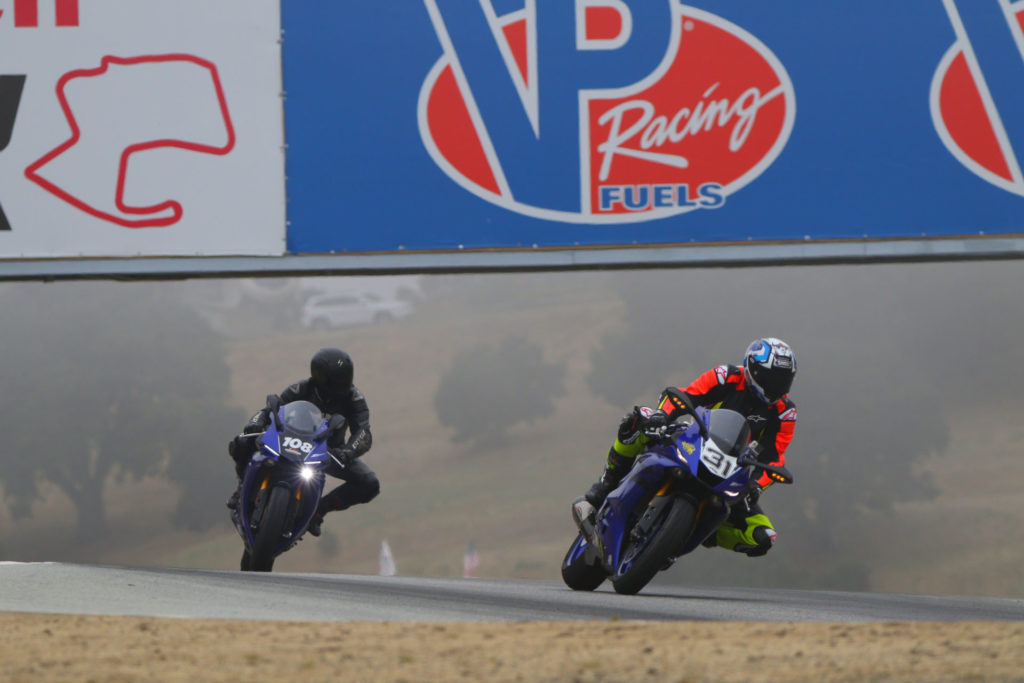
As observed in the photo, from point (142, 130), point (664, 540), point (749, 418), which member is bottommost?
point (664, 540)

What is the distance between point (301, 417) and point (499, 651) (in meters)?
4.69

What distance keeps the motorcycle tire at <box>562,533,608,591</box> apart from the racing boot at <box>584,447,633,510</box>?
1.05ft

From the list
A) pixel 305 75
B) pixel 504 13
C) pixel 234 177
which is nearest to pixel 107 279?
pixel 234 177

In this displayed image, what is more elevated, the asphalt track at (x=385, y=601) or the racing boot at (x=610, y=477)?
the racing boot at (x=610, y=477)

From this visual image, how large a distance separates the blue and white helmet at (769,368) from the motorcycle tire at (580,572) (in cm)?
149

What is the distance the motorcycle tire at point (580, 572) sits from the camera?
362 inches

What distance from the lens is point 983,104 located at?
12164 millimetres

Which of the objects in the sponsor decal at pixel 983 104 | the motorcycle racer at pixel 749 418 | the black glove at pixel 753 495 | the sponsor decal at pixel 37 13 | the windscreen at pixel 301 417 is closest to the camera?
the black glove at pixel 753 495

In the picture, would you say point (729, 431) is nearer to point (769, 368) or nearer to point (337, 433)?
point (769, 368)

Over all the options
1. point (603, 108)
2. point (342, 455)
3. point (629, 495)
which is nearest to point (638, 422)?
point (629, 495)

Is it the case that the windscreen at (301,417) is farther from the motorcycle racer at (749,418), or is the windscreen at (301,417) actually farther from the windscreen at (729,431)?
the windscreen at (729,431)

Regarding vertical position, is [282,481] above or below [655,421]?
below

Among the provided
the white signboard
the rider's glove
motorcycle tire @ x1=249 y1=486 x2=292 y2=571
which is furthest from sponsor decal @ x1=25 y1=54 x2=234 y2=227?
the rider's glove

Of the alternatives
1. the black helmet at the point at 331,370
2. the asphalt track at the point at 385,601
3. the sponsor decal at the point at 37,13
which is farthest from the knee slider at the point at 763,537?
the sponsor decal at the point at 37,13
